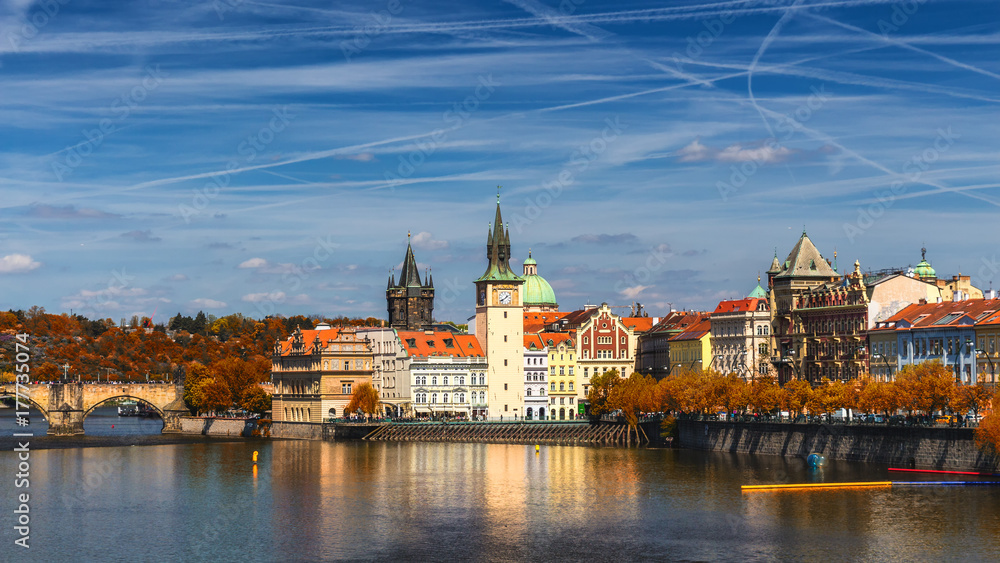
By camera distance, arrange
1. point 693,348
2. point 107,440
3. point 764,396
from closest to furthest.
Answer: point 764,396 < point 107,440 < point 693,348

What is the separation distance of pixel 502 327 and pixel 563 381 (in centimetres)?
1216

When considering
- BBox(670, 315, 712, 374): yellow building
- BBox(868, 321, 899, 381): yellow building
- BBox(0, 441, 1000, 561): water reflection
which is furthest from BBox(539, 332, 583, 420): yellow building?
BBox(0, 441, 1000, 561): water reflection

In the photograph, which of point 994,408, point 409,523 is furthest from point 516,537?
point 994,408

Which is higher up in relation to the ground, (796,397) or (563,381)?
(563,381)

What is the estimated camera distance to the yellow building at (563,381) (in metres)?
191

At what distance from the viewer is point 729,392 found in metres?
141

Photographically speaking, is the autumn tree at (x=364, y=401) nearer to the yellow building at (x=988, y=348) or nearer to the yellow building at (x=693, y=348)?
the yellow building at (x=693, y=348)

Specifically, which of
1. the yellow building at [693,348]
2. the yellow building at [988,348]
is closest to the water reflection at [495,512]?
the yellow building at [988,348]

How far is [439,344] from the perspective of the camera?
185m

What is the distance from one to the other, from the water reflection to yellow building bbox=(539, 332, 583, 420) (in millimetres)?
62144

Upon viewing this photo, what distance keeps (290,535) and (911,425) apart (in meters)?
49.9

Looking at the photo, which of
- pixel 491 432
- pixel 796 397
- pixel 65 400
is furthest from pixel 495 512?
pixel 65 400

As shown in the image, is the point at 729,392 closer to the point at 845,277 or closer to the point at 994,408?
the point at 845,277

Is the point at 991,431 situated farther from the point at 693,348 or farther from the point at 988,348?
the point at 693,348
